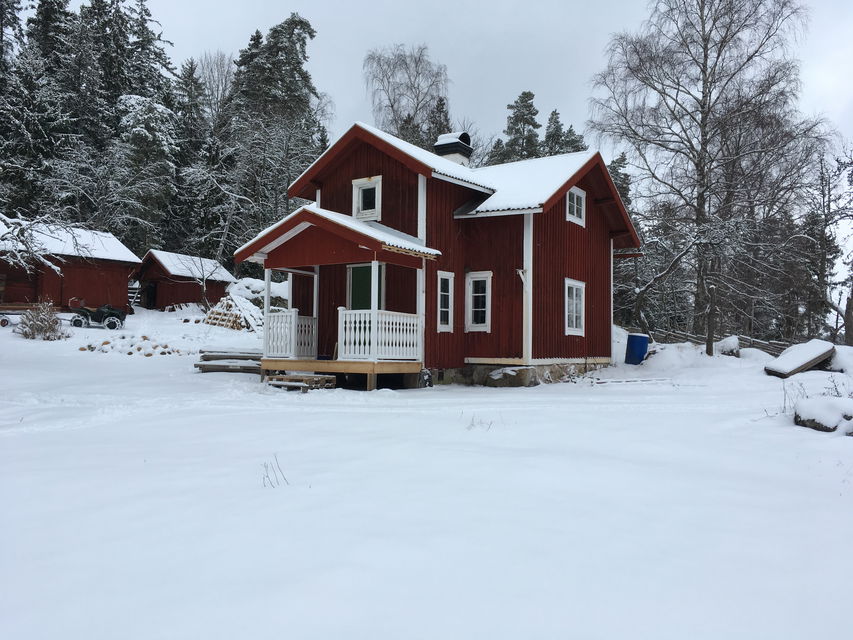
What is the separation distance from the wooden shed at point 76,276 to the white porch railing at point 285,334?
48.4 ft

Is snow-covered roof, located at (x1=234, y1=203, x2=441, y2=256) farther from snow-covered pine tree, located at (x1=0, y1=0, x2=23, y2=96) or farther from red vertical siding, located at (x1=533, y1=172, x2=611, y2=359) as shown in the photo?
snow-covered pine tree, located at (x1=0, y1=0, x2=23, y2=96)

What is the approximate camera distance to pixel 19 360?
585 inches

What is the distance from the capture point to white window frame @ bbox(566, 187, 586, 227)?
51.8 feet

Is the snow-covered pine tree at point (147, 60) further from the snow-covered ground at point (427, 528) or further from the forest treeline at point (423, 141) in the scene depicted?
the snow-covered ground at point (427, 528)

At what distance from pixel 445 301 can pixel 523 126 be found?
2880cm

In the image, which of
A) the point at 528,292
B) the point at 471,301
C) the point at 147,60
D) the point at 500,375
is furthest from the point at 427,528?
the point at 147,60

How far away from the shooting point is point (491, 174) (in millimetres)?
16688


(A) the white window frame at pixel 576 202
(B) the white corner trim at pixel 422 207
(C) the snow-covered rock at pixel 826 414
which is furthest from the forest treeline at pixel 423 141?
(C) the snow-covered rock at pixel 826 414

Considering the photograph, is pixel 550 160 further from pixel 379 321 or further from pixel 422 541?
pixel 422 541

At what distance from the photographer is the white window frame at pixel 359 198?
1417 cm

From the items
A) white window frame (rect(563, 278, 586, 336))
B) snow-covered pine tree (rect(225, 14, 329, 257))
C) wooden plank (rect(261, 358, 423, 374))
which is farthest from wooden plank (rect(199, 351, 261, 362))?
snow-covered pine tree (rect(225, 14, 329, 257))

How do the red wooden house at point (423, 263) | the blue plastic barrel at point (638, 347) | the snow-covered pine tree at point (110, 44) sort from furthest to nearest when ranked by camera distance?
1. the snow-covered pine tree at point (110, 44)
2. the blue plastic barrel at point (638, 347)
3. the red wooden house at point (423, 263)

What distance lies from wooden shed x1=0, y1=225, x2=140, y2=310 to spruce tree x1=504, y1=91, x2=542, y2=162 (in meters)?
23.0

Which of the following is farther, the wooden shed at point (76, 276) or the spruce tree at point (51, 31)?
the spruce tree at point (51, 31)
